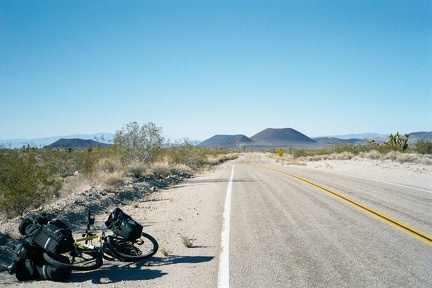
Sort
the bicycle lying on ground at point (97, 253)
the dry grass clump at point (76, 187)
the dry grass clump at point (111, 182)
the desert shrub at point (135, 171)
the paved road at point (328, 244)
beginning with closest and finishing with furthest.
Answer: the paved road at point (328, 244) < the bicycle lying on ground at point (97, 253) < the dry grass clump at point (76, 187) < the dry grass clump at point (111, 182) < the desert shrub at point (135, 171)

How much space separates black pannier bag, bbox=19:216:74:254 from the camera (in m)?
5.40

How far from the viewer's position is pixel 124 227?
20.3ft

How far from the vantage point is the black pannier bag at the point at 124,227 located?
6.13 meters

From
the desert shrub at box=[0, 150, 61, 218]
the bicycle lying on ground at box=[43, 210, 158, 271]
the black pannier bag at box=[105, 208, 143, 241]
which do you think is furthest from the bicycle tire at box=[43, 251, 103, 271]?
the desert shrub at box=[0, 150, 61, 218]

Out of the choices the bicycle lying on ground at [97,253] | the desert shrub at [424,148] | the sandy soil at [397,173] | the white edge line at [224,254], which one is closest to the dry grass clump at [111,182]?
the white edge line at [224,254]

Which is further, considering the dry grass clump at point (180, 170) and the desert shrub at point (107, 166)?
the dry grass clump at point (180, 170)

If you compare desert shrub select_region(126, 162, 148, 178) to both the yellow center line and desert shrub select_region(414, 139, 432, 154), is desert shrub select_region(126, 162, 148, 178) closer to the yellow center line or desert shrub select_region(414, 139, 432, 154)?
the yellow center line

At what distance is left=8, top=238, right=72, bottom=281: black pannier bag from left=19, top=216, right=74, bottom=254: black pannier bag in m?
0.16

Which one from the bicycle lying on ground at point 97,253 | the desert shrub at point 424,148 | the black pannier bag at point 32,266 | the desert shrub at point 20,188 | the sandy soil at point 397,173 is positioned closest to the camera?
the black pannier bag at point 32,266

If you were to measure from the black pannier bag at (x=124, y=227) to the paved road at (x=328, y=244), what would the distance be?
1817 millimetres

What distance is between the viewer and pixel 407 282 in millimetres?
4816

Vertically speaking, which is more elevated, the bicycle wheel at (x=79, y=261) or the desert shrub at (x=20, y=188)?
the desert shrub at (x=20, y=188)

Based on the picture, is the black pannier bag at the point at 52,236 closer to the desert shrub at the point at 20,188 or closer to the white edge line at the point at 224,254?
the white edge line at the point at 224,254

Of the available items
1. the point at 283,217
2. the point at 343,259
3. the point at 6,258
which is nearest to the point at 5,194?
the point at 6,258
